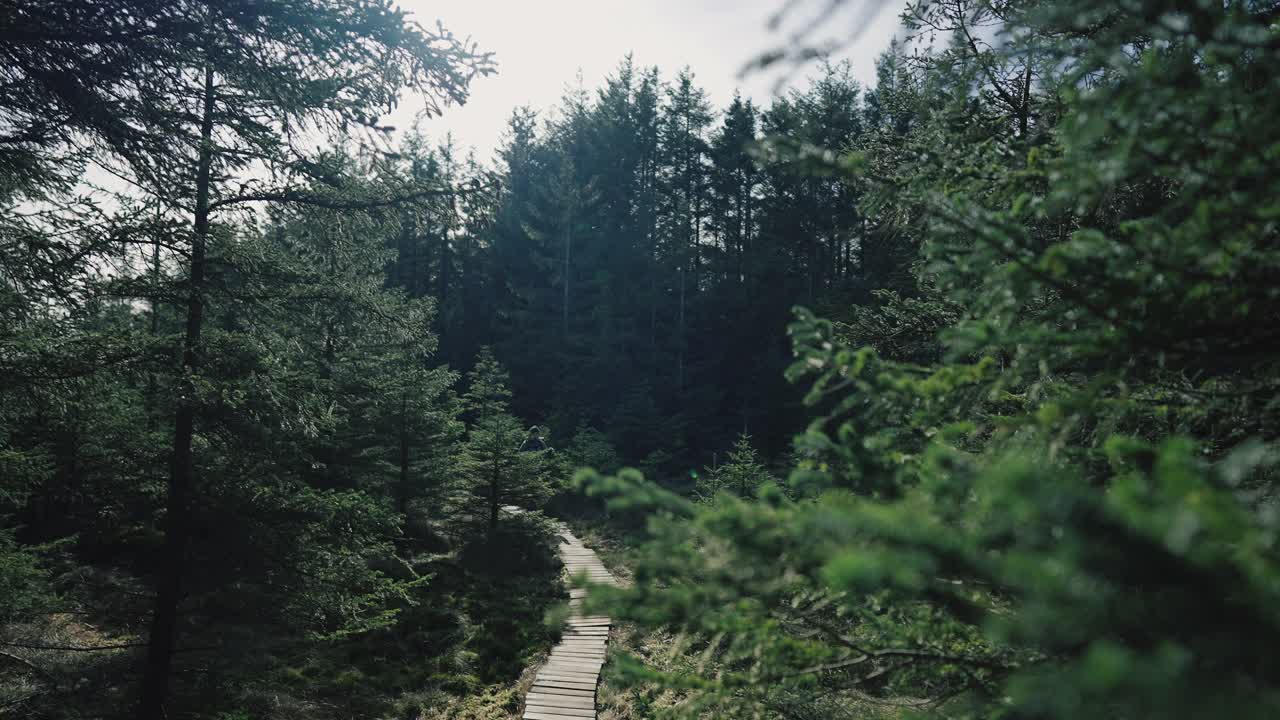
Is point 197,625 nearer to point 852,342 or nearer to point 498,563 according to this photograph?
point 498,563

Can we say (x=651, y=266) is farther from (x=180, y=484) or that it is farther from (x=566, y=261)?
(x=180, y=484)

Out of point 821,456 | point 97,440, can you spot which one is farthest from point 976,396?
point 97,440

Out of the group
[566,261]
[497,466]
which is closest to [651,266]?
[566,261]

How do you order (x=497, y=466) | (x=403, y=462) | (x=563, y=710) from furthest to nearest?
(x=497, y=466) → (x=403, y=462) → (x=563, y=710)

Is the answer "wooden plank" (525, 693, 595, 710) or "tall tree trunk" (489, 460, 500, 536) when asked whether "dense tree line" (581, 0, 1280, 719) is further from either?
"tall tree trunk" (489, 460, 500, 536)

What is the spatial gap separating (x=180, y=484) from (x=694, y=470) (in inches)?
260

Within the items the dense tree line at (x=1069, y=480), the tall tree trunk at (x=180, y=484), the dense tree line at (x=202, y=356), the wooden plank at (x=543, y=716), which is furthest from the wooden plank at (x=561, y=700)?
the dense tree line at (x=1069, y=480)

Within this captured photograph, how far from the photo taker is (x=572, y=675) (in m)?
9.60

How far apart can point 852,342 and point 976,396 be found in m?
7.20

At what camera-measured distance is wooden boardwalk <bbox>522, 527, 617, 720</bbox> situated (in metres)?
8.55

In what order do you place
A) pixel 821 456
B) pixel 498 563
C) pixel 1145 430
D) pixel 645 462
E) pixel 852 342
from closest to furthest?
pixel 821 456 → pixel 1145 430 → pixel 852 342 → pixel 498 563 → pixel 645 462

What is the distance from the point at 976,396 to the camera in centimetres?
215

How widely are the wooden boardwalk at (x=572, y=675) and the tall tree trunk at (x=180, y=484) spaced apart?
4442 millimetres

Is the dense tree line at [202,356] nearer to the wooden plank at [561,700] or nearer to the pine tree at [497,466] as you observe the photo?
the wooden plank at [561,700]
